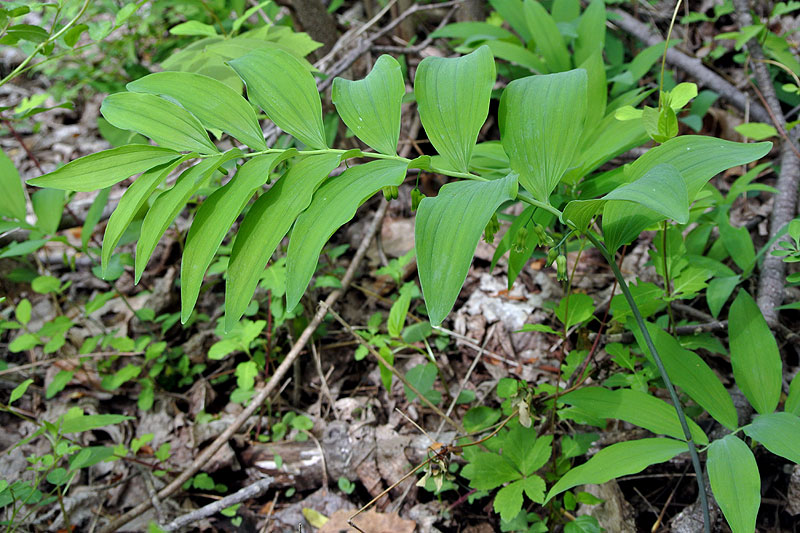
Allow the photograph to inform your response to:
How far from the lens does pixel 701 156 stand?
0.97 m

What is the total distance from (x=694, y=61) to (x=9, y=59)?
5.19 metres

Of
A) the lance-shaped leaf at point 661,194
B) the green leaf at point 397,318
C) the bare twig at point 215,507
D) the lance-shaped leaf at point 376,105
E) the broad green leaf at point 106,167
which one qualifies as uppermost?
the lance-shaped leaf at point 376,105

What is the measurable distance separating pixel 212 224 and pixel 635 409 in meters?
0.97

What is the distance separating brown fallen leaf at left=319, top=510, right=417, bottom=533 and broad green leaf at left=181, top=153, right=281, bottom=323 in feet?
3.27

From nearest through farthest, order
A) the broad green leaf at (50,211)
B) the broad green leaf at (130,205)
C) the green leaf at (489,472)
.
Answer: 1. the broad green leaf at (130,205)
2. the green leaf at (489,472)
3. the broad green leaf at (50,211)

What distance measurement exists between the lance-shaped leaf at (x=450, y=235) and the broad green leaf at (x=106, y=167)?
556 millimetres

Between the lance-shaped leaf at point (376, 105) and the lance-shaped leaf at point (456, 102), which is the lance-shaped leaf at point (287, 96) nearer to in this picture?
the lance-shaped leaf at point (376, 105)

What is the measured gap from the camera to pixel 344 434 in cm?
196

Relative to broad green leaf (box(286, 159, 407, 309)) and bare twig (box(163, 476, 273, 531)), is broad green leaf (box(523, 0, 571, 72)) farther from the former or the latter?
bare twig (box(163, 476, 273, 531))

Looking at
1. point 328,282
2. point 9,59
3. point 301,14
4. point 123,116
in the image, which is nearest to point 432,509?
point 328,282

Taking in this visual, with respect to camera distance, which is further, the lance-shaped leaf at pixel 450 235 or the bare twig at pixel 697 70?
the bare twig at pixel 697 70

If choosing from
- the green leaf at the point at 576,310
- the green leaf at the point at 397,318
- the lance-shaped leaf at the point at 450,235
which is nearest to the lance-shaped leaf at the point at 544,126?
the lance-shaped leaf at the point at 450,235

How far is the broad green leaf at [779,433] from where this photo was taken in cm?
97

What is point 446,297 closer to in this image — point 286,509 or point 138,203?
point 138,203
